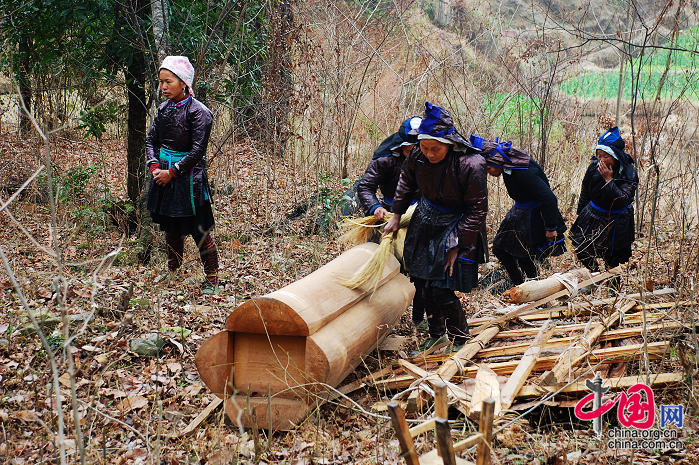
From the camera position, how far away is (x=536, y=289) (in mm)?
5293

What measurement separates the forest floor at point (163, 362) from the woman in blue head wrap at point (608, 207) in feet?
1.30

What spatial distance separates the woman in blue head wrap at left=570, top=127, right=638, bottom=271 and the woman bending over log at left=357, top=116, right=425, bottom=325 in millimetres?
1972

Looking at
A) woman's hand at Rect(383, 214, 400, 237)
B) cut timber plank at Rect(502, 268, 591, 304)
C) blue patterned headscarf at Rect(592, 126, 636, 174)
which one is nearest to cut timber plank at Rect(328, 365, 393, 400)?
woman's hand at Rect(383, 214, 400, 237)

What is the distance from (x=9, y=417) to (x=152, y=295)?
2002 mm

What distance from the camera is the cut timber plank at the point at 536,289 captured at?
519 cm

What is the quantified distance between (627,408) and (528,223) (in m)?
2.61

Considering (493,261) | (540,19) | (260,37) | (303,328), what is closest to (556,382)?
(303,328)

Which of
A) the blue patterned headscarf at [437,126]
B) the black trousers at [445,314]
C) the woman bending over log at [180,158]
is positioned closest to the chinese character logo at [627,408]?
the black trousers at [445,314]

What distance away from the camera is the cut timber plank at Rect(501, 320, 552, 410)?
3567 millimetres

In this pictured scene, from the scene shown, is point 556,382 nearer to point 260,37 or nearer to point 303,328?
point 303,328

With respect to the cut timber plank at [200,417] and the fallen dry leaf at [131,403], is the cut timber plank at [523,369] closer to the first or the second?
the cut timber plank at [200,417]

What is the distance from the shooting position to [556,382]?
367 cm

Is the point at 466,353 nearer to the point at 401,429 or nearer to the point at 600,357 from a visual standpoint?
the point at 600,357

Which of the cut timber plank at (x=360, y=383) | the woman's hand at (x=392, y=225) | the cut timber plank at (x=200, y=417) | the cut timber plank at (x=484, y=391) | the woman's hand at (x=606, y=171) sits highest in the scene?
the woman's hand at (x=606, y=171)
